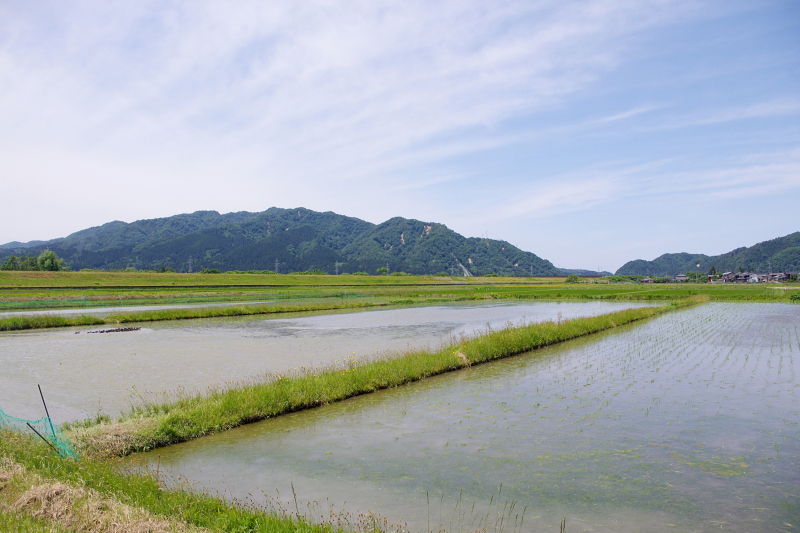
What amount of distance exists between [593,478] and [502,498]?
4.73 ft

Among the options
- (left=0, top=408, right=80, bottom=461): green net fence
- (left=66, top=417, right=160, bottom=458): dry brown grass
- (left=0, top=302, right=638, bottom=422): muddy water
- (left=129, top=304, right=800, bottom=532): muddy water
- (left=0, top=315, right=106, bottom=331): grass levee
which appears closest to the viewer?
(left=129, top=304, right=800, bottom=532): muddy water

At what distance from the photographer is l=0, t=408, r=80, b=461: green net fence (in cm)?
691

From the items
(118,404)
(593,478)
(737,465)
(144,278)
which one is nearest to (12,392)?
(118,404)

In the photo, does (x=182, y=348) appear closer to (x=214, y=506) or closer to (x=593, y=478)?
(x=214, y=506)

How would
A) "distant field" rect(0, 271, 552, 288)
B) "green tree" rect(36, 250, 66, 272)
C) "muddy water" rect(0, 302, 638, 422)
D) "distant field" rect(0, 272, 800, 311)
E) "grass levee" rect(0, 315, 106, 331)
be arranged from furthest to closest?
1. "green tree" rect(36, 250, 66, 272)
2. "distant field" rect(0, 271, 552, 288)
3. "distant field" rect(0, 272, 800, 311)
4. "grass levee" rect(0, 315, 106, 331)
5. "muddy water" rect(0, 302, 638, 422)

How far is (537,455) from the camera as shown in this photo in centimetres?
758

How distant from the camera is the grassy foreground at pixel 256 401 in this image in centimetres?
820

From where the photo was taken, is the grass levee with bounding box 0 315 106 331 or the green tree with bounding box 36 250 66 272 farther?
the green tree with bounding box 36 250 66 272

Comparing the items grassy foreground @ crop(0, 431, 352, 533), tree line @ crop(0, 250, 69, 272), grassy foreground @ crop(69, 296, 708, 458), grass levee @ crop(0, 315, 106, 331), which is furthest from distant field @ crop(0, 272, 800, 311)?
grassy foreground @ crop(0, 431, 352, 533)

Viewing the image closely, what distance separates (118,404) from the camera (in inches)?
432

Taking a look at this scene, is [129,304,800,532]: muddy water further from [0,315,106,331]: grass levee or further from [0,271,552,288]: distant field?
[0,271,552,288]: distant field

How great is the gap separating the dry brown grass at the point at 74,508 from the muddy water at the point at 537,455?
1.59 meters

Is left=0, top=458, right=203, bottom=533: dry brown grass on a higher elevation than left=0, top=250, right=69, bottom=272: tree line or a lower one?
lower

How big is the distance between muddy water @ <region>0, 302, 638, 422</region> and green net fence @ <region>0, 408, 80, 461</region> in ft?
5.96
